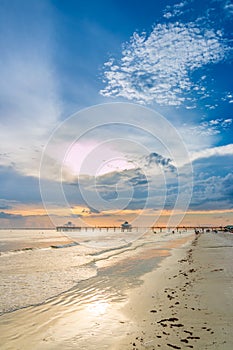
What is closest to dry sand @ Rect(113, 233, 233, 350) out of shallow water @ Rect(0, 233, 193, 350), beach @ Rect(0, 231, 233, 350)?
beach @ Rect(0, 231, 233, 350)

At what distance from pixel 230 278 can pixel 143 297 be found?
217 inches

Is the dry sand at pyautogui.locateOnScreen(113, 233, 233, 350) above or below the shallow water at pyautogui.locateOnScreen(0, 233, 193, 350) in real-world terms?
above

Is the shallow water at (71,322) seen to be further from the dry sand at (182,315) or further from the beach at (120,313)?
the dry sand at (182,315)

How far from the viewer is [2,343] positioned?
25.4 ft

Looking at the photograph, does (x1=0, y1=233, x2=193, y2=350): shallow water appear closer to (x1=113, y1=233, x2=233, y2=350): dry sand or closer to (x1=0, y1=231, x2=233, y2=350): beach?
(x1=0, y1=231, x2=233, y2=350): beach

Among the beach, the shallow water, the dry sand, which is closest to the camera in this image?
the dry sand

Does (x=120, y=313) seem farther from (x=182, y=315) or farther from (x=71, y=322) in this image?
(x=182, y=315)

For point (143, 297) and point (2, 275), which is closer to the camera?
point (143, 297)

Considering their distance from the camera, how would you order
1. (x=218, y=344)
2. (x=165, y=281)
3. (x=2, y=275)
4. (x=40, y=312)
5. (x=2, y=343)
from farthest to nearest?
(x=2, y=275)
(x=165, y=281)
(x=40, y=312)
(x=2, y=343)
(x=218, y=344)

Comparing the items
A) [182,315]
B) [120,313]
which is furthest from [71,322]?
[182,315]

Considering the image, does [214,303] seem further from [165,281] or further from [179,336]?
[165,281]

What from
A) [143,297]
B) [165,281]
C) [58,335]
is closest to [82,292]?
[143,297]

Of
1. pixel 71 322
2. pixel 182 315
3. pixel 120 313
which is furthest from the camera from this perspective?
pixel 120 313

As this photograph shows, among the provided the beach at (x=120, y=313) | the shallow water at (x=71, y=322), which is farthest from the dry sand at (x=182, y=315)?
the shallow water at (x=71, y=322)
